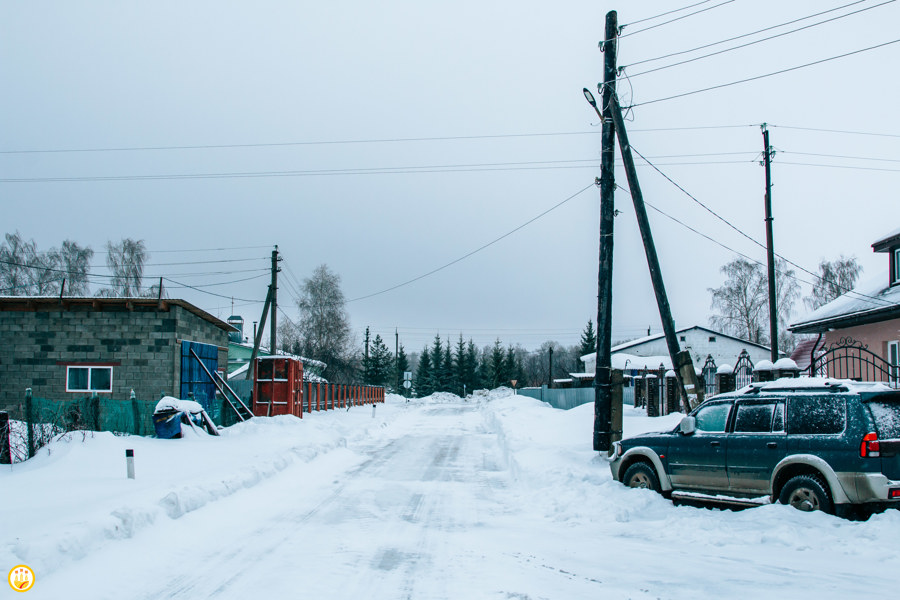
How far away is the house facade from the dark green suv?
11721 mm

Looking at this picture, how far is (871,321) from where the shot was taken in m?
20.5

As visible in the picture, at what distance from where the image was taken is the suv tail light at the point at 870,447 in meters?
7.37

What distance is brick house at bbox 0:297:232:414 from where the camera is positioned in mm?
22297

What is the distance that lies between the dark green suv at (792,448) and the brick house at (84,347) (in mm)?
17711

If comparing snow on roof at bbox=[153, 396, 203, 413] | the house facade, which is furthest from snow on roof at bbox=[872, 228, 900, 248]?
snow on roof at bbox=[153, 396, 203, 413]

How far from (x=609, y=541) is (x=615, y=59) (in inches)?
415

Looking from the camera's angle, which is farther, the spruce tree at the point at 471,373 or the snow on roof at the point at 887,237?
the spruce tree at the point at 471,373

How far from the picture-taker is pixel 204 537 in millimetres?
7895

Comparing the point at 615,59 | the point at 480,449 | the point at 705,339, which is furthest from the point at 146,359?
the point at 705,339

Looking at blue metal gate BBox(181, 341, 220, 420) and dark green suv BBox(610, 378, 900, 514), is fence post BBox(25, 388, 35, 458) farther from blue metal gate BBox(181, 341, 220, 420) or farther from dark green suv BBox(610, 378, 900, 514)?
dark green suv BBox(610, 378, 900, 514)

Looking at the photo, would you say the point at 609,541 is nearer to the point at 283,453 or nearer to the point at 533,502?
the point at 533,502

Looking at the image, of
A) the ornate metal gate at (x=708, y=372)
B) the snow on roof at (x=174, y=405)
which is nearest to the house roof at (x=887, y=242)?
the ornate metal gate at (x=708, y=372)

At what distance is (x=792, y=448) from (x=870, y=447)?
2.99ft

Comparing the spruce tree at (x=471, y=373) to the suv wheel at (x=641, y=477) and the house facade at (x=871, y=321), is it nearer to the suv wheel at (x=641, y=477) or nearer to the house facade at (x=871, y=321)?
the house facade at (x=871, y=321)
